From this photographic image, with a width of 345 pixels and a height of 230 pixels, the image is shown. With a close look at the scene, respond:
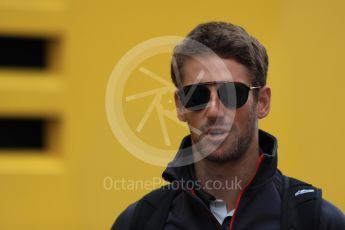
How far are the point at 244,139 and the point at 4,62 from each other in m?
1.74

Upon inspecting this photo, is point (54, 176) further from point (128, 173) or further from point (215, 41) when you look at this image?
point (215, 41)

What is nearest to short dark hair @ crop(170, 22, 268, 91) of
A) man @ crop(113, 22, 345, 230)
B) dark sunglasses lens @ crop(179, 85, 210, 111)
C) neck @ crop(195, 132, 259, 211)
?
man @ crop(113, 22, 345, 230)

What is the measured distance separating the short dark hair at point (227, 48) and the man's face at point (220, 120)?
27mm

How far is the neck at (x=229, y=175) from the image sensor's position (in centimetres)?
305

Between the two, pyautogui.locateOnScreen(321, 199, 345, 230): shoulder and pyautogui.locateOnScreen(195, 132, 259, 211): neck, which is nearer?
pyautogui.locateOnScreen(321, 199, 345, 230): shoulder

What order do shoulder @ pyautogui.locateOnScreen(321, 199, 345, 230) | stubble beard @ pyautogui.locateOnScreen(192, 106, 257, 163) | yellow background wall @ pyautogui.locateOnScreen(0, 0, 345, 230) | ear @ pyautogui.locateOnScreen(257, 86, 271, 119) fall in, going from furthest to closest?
1. yellow background wall @ pyautogui.locateOnScreen(0, 0, 345, 230)
2. ear @ pyautogui.locateOnScreen(257, 86, 271, 119)
3. stubble beard @ pyautogui.locateOnScreen(192, 106, 257, 163)
4. shoulder @ pyautogui.locateOnScreen(321, 199, 345, 230)

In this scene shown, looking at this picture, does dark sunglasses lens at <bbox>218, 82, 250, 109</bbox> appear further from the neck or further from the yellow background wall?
the yellow background wall

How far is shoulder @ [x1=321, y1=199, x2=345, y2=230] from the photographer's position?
2896 millimetres

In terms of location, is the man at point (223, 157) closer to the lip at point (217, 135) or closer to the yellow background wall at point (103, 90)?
the lip at point (217, 135)

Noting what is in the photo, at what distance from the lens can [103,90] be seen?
446 centimetres

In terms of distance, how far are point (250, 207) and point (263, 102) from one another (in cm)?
39

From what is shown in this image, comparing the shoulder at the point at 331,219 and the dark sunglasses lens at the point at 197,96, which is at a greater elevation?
the dark sunglasses lens at the point at 197,96

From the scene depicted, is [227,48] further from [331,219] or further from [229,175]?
[331,219]

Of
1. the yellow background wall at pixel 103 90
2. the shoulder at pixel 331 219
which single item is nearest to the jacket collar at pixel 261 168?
the shoulder at pixel 331 219
